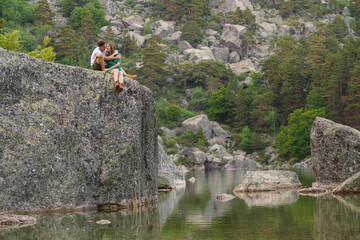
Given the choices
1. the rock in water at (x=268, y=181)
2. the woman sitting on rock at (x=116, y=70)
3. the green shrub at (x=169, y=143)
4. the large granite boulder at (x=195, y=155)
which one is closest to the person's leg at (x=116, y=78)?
the woman sitting on rock at (x=116, y=70)

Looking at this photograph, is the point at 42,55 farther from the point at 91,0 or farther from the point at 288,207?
the point at 91,0

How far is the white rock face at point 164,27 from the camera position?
159 m

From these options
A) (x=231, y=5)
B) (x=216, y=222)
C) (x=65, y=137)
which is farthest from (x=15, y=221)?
(x=231, y=5)

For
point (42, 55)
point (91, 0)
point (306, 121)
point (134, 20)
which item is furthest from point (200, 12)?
point (42, 55)

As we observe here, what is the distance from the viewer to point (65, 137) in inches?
608

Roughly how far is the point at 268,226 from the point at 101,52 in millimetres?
9326

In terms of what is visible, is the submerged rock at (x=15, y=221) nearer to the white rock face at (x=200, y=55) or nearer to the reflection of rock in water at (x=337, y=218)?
the reflection of rock in water at (x=337, y=218)

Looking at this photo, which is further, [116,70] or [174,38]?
[174,38]

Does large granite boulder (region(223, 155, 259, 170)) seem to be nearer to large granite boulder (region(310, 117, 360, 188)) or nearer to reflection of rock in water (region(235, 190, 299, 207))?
reflection of rock in water (region(235, 190, 299, 207))

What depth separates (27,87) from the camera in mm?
15125

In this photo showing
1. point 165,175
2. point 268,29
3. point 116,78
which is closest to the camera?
point 116,78

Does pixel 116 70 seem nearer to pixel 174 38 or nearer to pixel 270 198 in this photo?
pixel 270 198

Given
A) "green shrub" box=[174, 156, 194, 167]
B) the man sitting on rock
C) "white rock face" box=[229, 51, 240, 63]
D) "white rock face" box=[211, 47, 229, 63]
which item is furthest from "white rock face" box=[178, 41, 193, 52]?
the man sitting on rock

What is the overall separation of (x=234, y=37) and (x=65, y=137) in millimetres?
136993
